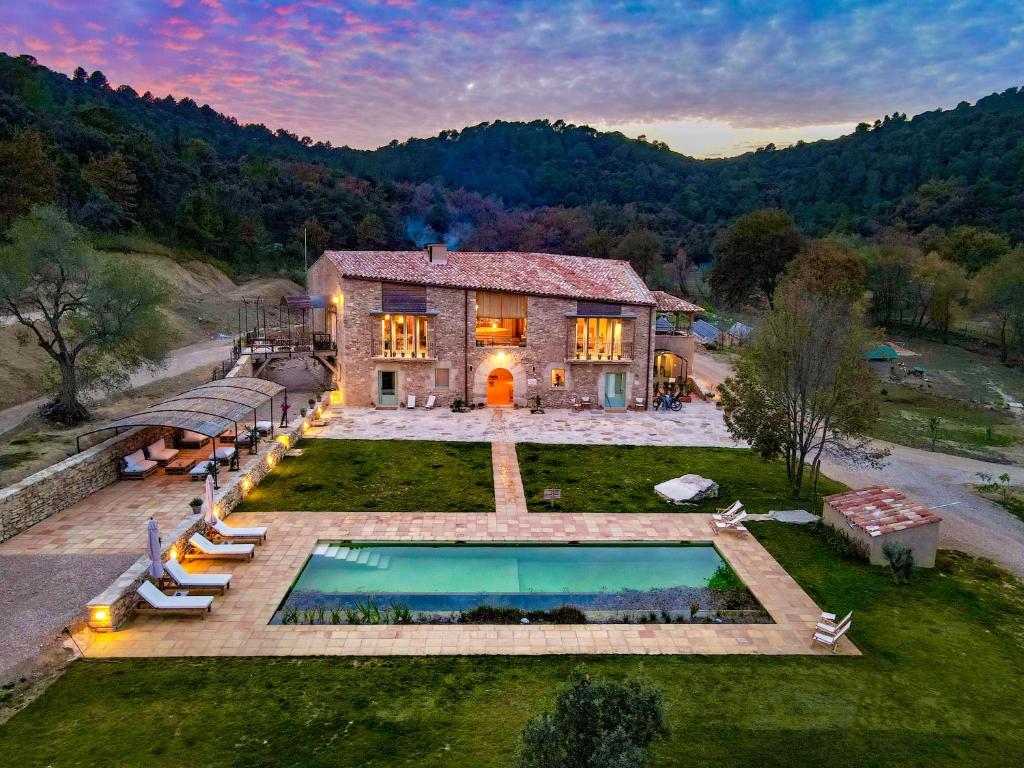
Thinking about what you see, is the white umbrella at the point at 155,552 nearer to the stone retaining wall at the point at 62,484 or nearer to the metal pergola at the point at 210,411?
the stone retaining wall at the point at 62,484

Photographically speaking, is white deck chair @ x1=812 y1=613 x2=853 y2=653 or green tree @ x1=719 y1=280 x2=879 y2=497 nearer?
white deck chair @ x1=812 y1=613 x2=853 y2=653

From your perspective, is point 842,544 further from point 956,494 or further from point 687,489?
point 956,494

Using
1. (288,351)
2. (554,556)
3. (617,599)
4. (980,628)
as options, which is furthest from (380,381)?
(980,628)

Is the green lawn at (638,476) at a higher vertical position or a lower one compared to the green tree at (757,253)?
lower

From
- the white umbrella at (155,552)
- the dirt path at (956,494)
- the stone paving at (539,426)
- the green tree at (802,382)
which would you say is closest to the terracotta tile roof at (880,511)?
the green tree at (802,382)

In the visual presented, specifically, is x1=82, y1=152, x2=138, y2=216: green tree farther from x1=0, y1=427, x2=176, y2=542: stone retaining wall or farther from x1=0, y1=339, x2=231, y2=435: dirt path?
x1=0, y1=427, x2=176, y2=542: stone retaining wall

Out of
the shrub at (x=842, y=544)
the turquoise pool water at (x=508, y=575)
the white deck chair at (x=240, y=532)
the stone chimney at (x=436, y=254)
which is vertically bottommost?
the turquoise pool water at (x=508, y=575)

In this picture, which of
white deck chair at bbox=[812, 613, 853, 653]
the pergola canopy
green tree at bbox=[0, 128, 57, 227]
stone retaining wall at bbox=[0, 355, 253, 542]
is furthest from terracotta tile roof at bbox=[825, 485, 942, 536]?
green tree at bbox=[0, 128, 57, 227]
